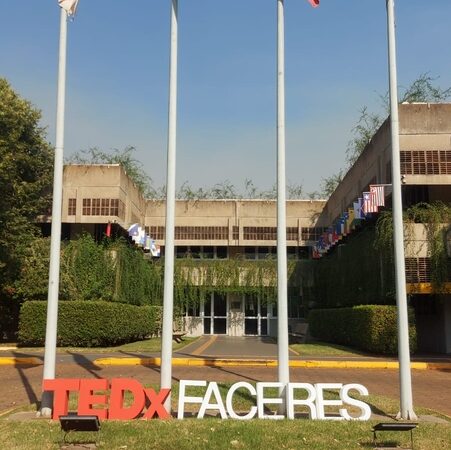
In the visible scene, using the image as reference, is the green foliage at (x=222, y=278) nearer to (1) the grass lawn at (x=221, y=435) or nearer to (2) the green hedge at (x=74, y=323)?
(2) the green hedge at (x=74, y=323)

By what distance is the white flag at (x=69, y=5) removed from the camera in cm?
987

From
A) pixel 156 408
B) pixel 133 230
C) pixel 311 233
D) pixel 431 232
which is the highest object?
pixel 311 233

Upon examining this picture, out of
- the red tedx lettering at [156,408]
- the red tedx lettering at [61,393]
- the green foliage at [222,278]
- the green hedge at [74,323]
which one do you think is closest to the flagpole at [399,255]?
the red tedx lettering at [156,408]

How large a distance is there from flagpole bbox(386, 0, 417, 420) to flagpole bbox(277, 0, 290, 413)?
1864mm

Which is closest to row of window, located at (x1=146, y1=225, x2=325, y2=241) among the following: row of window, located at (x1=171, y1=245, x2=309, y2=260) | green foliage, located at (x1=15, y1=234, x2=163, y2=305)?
row of window, located at (x1=171, y1=245, x2=309, y2=260)

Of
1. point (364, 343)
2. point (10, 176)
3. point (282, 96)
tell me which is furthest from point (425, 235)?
point (10, 176)

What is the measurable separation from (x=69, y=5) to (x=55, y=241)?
4.15 meters

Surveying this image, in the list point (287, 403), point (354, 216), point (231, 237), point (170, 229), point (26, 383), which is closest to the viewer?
point (287, 403)

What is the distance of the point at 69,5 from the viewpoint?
32.6 feet

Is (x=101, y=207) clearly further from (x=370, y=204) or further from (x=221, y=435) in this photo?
(x=221, y=435)

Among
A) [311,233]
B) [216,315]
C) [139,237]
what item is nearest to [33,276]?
[139,237]

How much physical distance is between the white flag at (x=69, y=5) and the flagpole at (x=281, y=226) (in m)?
3.71

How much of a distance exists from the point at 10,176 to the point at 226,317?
19.1 metres

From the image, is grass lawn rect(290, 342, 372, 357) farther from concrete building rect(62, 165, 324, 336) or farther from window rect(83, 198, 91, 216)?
concrete building rect(62, 165, 324, 336)
